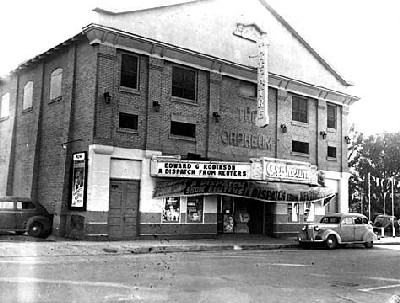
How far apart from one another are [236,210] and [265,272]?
562 inches

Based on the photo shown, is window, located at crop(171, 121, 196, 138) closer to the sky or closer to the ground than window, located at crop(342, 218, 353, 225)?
closer to the sky

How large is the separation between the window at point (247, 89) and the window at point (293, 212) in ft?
21.5

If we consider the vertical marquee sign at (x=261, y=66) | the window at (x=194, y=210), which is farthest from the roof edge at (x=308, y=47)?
the window at (x=194, y=210)

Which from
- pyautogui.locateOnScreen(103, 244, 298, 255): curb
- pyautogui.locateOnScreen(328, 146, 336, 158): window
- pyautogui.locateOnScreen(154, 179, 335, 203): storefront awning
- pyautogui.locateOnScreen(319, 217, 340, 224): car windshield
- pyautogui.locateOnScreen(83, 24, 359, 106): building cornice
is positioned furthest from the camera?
pyautogui.locateOnScreen(328, 146, 336, 158): window

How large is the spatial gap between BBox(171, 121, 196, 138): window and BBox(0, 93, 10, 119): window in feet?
35.7

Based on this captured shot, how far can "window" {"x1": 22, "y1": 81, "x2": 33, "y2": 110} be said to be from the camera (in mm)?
26903

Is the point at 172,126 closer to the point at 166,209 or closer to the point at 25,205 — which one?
the point at 166,209

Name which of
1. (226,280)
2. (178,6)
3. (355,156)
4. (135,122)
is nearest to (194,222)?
(135,122)

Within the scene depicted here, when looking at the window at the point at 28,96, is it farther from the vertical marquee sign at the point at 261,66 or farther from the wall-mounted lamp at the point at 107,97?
the vertical marquee sign at the point at 261,66

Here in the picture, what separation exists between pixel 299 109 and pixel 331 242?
10155 mm

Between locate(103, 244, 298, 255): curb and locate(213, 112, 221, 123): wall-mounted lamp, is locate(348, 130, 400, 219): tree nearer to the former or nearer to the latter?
locate(213, 112, 221, 123): wall-mounted lamp

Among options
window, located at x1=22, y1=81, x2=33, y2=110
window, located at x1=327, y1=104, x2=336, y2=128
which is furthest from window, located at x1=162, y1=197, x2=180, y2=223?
window, located at x1=327, y1=104, x2=336, y2=128

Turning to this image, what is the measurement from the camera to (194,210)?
79.7 feet

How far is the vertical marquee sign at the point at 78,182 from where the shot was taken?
840 inches
